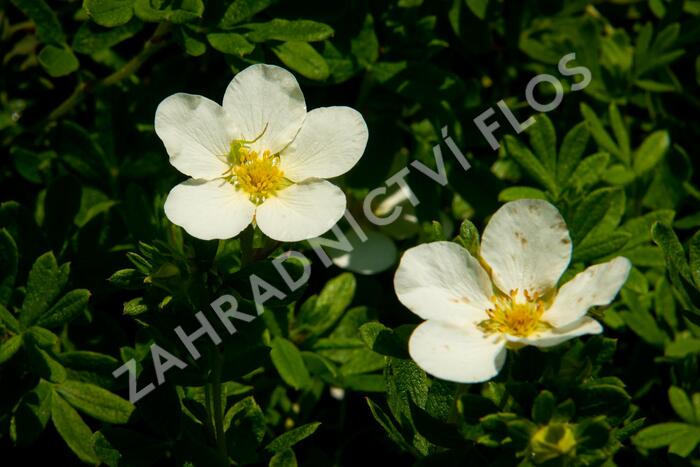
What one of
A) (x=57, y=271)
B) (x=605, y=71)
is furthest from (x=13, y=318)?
(x=605, y=71)

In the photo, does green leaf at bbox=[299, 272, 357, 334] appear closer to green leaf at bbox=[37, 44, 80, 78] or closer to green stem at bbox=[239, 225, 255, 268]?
green stem at bbox=[239, 225, 255, 268]

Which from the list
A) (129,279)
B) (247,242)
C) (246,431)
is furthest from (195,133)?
(246,431)

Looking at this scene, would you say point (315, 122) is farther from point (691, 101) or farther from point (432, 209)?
point (691, 101)

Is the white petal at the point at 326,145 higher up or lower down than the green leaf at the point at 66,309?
lower down

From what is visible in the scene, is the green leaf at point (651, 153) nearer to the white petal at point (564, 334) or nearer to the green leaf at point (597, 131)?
the green leaf at point (597, 131)

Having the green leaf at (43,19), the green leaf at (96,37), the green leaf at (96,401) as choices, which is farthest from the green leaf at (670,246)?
the green leaf at (43,19)

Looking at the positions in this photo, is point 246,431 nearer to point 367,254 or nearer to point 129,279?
point 129,279
